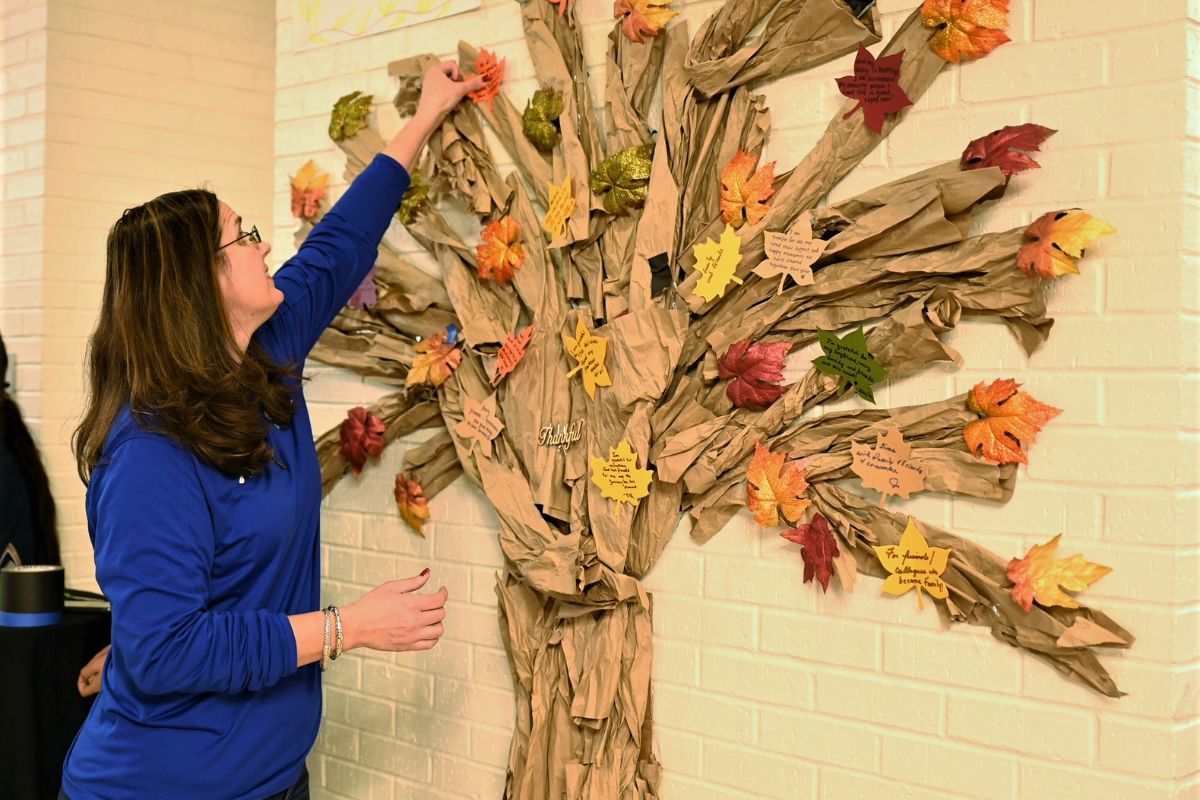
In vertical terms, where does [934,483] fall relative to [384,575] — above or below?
above

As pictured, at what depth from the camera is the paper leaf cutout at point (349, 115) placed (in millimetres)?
2635

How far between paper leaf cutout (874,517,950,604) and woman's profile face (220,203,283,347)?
1.16 m

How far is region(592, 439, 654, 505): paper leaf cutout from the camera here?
6.91 ft

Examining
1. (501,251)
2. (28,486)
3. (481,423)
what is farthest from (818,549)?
(28,486)

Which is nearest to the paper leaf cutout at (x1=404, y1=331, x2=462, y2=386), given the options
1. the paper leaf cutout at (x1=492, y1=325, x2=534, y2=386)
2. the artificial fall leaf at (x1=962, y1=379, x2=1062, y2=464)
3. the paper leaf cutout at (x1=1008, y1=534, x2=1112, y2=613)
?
the paper leaf cutout at (x1=492, y1=325, x2=534, y2=386)

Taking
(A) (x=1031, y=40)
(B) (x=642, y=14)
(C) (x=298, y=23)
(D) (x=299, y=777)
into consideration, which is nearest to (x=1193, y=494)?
(A) (x=1031, y=40)

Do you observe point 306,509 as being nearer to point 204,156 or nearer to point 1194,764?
point 1194,764

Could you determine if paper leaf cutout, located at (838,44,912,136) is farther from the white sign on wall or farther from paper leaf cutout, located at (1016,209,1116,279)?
the white sign on wall

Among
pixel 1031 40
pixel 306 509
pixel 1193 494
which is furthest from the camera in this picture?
pixel 306 509

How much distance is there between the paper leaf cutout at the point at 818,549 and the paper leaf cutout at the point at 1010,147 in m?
0.63

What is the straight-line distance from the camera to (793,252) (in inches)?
75.7

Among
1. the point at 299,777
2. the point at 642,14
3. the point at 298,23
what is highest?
the point at 298,23

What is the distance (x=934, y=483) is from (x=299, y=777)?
1259 millimetres

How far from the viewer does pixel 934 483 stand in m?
1.79
